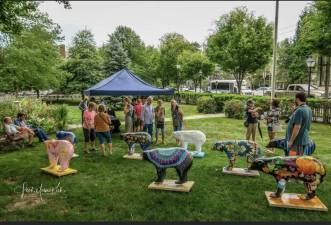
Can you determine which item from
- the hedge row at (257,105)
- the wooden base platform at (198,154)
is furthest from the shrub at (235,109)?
the wooden base platform at (198,154)

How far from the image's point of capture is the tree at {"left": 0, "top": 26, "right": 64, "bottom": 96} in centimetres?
2222

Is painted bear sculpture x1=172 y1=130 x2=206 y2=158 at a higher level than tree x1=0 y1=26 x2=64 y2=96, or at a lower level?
lower

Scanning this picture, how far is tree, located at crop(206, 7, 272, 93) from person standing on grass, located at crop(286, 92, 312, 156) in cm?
2154

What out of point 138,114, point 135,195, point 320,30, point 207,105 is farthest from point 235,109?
point 135,195

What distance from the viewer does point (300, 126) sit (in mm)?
6191

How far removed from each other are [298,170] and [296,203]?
2.29 feet

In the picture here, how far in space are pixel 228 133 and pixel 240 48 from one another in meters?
15.1

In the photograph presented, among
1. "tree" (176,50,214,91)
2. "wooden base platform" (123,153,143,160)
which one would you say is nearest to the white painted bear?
"wooden base platform" (123,153,143,160)

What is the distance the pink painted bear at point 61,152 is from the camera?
795 centimetres

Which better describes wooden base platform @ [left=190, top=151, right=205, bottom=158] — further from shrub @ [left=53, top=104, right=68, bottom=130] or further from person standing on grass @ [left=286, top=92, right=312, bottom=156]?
shrub @ [left=53, top=104, right=68, bottom=130]

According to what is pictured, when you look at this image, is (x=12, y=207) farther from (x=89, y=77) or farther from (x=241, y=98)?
(x=89, y=77)

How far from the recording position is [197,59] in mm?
36125

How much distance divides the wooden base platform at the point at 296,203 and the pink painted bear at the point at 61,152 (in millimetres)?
5029

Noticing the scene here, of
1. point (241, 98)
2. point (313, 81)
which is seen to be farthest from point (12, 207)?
point (313, 81)
